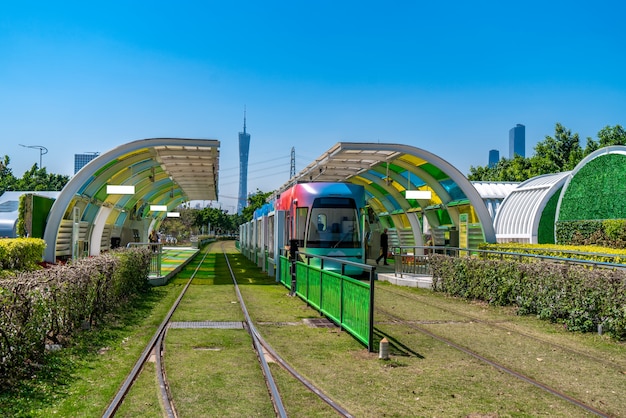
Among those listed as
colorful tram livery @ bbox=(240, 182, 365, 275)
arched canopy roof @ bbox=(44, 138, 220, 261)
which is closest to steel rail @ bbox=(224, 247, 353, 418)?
colorful tram livery @ bbox=(240, 182, 365, 275)

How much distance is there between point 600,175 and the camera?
25531 millimetres

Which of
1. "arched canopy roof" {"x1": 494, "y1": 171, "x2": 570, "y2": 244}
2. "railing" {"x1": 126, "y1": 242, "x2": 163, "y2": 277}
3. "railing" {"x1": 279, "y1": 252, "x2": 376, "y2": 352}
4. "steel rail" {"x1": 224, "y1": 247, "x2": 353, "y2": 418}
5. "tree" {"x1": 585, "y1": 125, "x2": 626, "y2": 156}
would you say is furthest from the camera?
"tree" {"x1": 585, "y1": 125, "x2": 626, "y2": 156}

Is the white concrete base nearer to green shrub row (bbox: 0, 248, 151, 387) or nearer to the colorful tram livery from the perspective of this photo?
the colorful tram livery

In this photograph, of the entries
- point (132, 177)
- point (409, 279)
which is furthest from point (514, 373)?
point (132, 177)

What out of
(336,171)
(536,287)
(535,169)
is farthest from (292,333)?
(535,169)

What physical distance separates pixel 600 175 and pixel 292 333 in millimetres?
19633

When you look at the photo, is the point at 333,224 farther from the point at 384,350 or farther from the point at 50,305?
the point at 50,305

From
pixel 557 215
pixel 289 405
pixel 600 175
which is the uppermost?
pixel 600 175

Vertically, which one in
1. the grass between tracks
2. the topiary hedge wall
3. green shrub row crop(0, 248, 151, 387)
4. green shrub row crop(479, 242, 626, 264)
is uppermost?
the topiary hedge wall

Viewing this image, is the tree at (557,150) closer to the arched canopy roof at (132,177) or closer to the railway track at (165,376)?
the arched canopy roof at (132,177)

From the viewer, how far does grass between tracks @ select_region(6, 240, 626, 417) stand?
651cm

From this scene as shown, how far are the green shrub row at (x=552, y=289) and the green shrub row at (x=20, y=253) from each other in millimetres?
12111

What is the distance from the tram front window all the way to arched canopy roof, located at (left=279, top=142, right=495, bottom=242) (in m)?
2.37

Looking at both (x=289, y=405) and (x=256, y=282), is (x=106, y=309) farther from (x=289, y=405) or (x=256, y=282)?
(x=256, y=282)
